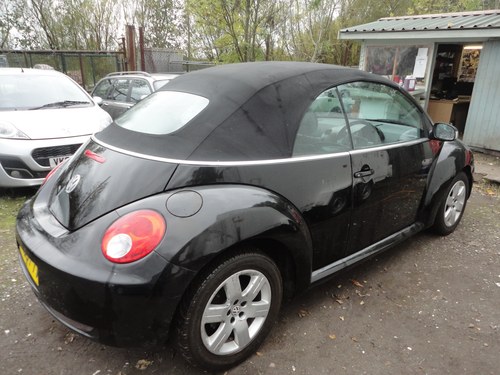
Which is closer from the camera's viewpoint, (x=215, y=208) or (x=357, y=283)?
(x=215, y=208)

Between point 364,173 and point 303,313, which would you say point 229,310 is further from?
point 364,173

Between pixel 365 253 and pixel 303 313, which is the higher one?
→ pixel 365 253

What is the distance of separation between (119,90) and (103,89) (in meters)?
0.95

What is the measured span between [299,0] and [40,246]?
10.1m

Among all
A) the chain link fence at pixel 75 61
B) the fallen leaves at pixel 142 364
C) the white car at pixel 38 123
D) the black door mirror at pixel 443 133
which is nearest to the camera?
the fallen leaves at pixel 142 364

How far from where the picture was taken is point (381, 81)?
3012 millimetres

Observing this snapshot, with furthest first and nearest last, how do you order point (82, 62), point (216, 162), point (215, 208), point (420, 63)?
point (82, 62), point (420, 63), point (216, 162), point (215, 208)

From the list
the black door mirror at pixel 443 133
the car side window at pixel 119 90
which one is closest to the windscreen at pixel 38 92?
the car side window at pixel 119 90

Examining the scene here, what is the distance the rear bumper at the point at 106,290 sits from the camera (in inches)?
68.3

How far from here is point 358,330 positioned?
2.55 m

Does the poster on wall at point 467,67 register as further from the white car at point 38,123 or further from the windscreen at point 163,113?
the windscreen at point 163,113

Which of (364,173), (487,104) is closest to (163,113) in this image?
(364,173)

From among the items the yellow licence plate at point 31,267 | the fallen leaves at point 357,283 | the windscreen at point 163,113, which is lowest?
the fallen leaves at point 357,283

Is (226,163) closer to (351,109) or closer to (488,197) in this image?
(351,109)
